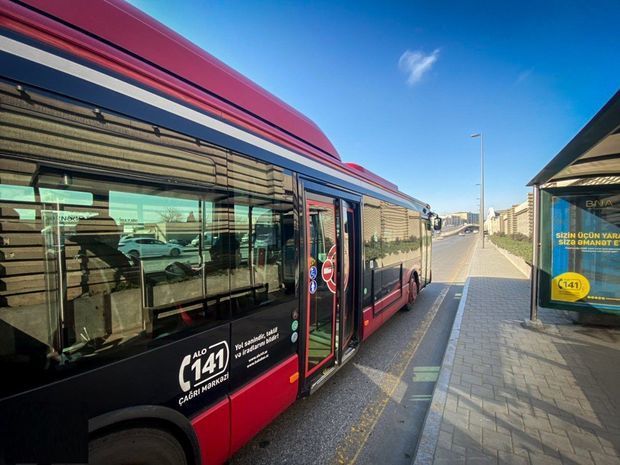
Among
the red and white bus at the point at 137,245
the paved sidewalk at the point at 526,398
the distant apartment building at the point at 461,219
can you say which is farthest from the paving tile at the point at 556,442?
the distant apartment building at the point at 461,219

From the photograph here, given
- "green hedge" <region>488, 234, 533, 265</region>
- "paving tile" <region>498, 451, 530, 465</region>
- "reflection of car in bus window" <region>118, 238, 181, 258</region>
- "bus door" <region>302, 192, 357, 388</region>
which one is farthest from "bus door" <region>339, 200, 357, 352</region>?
"green hedge" <region>488, 234, 533, 265</region>

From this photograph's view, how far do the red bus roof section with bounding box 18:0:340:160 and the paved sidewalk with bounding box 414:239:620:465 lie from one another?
3471 millimetres

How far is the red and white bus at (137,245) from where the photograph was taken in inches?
52.9

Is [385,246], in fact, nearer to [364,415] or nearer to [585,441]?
[364,415]

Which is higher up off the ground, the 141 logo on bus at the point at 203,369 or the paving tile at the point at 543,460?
the 141 logo on bus at the point at 203,369

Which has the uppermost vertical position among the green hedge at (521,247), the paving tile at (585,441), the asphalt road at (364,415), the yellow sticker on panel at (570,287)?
the yellow sticker on panel at (570,287)

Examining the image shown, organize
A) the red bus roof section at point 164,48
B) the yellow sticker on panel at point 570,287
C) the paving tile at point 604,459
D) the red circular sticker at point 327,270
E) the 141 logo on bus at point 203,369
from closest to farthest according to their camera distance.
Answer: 1. the red bus roof section at point 164,48
2. the 141 logo on bus at point 203,369
3. the paving tile at point 604,459
4. the red circular sticker at point 327,270
5. the yellow sticker on panel at point 570,287

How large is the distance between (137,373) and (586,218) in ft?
23.9

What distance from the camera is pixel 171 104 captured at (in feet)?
6.36

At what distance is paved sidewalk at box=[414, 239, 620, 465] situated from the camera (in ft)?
8.66

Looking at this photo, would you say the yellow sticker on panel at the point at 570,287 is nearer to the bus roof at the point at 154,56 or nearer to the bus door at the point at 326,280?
the bus door at the point at 326,280

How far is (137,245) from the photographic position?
5.87 ft

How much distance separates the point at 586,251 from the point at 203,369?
693cm

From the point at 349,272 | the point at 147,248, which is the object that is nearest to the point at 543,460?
the point at 349,272
